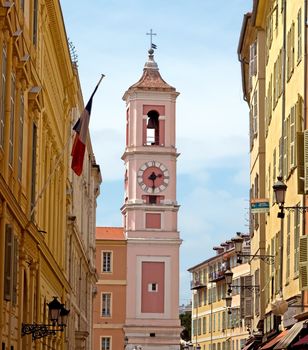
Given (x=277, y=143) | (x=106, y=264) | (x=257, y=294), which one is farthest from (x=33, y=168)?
(x=106, y=264)

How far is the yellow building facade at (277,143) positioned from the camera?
26500mm

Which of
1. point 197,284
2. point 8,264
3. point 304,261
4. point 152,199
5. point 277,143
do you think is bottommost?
point 8,264

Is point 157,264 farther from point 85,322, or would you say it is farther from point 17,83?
point 17,83

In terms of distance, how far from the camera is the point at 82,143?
89.8 feet

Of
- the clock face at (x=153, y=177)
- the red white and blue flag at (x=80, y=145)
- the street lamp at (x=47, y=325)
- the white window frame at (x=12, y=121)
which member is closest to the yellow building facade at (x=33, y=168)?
the white window frame at (x=12, y=121)

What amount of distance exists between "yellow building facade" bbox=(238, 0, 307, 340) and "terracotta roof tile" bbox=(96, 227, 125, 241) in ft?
190

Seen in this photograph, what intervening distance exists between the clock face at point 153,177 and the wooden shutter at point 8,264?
82542 millimetres

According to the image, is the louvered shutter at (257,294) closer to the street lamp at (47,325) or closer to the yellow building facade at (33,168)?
the yellow building facade at (33,168)

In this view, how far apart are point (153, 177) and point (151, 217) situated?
11.3 feet

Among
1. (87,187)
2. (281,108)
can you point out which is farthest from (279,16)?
(87,187)

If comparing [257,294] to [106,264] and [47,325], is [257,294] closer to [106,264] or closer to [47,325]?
[47,325]

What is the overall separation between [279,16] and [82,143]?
8.14 meters

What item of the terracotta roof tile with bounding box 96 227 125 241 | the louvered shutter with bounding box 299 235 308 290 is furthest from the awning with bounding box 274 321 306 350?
the terracotta roof tile with bounding box 96 227 125 241

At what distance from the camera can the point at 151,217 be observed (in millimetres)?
104125
